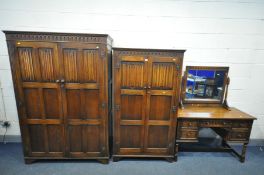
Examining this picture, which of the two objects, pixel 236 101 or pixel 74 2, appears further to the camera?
pixel 236 101

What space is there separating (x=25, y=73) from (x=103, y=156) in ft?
4.95

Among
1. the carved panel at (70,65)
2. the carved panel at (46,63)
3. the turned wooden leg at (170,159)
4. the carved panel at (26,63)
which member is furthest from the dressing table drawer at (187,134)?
the carved panel at (26,63)

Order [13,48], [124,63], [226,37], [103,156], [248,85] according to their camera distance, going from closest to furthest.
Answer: [13,48] → [124,63] → [103,156] → [226,37] → [248,85]

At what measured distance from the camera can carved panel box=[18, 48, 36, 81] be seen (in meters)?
1.84

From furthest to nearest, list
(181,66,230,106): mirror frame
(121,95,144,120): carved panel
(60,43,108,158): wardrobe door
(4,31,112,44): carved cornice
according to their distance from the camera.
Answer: (181,66,230,106): mirror frame → (121,95,144,120): carved panel → (60,43,108,158): wardrobe door → (4,31,112,44): carved cornice

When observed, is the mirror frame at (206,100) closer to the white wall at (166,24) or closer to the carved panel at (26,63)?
the white wall at (166,24)

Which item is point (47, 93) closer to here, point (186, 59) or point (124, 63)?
point (124, 63)

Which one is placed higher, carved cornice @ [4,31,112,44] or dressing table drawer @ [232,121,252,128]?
carved cornice @ [4,31,112,44]

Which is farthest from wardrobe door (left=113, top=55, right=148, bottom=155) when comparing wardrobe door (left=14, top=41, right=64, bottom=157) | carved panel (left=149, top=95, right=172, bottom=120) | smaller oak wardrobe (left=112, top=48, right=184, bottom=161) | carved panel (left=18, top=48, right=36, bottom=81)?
carved panel (left=18, top=48, right=36, bottom=81)

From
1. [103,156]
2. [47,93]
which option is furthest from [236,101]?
[47,93]

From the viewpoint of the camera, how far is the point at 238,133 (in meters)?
2.23

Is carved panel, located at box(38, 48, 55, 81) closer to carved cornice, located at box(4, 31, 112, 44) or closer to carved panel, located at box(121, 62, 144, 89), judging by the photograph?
carved cornice, located at box(4, 31, 112, 44)

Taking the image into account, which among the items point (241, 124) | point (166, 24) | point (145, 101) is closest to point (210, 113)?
point (241, 124)

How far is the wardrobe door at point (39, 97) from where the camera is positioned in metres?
1.85
